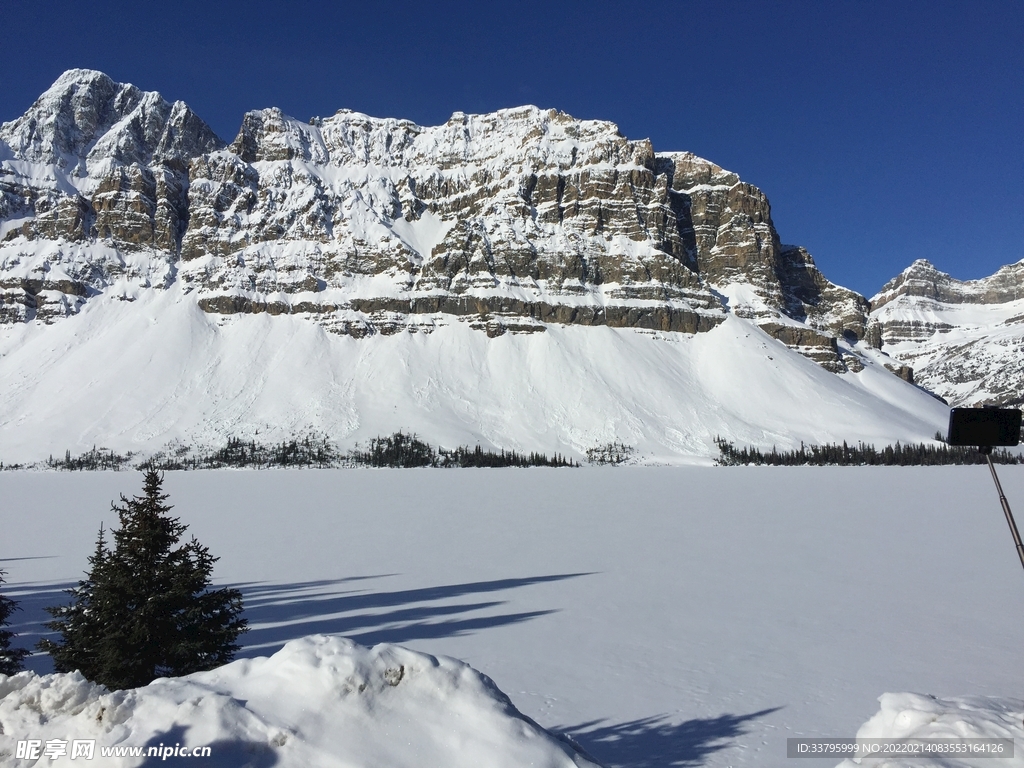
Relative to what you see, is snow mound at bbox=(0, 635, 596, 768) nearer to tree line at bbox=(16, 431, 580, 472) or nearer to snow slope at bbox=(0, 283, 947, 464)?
tree line at bbox=(16, 431, 580, 472)

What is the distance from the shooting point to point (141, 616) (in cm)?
917

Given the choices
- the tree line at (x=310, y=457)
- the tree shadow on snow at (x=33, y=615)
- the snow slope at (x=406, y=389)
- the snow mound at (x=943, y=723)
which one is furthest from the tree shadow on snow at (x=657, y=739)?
the snow slope at (x=406, y=389)

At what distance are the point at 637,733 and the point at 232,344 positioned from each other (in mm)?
194275

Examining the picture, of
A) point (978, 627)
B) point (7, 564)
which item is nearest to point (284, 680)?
point (978, 627)

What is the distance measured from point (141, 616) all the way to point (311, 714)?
5943mm

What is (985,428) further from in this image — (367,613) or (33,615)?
(33,615)

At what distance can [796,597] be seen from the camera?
18.2 meters

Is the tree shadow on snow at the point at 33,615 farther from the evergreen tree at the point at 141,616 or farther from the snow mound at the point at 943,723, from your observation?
the snow mound at the point at 943,723

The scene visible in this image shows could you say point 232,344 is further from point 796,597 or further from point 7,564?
point 796,597

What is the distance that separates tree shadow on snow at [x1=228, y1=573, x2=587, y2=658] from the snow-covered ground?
10cm

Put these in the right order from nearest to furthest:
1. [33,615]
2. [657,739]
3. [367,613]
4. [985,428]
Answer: [985,428] → [657,739] → [33,615] → [367,613]

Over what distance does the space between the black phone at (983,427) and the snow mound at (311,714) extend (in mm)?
4993

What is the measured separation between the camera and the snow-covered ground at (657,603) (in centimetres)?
1031

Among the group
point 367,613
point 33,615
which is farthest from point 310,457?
point 367,613
